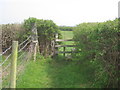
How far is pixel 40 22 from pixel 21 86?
5.20 meters

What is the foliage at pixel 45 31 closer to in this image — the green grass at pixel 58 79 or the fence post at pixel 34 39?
the fence post at pixel 34 39

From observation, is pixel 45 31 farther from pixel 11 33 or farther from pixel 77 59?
pixel 77 59

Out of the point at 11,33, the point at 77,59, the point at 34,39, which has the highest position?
the point at 11,33

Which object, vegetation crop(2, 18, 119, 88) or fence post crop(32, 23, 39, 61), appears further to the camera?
fence post crop(32, 23, 39, 61)

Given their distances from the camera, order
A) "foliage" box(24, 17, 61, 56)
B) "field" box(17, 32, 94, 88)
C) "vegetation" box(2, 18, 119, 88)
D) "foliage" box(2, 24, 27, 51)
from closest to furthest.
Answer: "vegetation" box(2, 18, 119, 88) → "field" box(17, 32, 94, 88) → "foliage" box(24, 17, 61, 56) → "foliage" box(2, 24, 27, 51)

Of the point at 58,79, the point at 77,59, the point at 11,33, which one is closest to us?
the point at 58,79

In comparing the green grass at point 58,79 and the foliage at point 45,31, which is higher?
the foliage at point 45,31

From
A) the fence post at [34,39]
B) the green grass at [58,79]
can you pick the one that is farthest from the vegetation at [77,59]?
the fence post at [34,39]

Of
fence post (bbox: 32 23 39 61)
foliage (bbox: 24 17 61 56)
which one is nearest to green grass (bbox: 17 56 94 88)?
fence post (bbox: 32 23 39 61)

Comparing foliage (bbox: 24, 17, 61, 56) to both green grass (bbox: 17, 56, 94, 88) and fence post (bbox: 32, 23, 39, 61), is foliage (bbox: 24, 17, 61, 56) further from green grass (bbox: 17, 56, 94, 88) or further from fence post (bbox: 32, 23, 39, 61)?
green grass (bbox: 17, 56, 94, 88)

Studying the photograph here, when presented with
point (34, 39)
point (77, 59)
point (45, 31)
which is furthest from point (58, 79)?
point (45, 31)

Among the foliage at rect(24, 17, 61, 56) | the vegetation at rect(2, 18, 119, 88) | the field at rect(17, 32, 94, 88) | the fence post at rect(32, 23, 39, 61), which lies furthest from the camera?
the foliage at rect(24, 17, 61, 56)

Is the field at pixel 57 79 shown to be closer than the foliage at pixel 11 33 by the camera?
Yes

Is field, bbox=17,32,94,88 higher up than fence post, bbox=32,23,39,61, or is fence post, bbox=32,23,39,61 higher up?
fence post, bbox=32,23,39,61
